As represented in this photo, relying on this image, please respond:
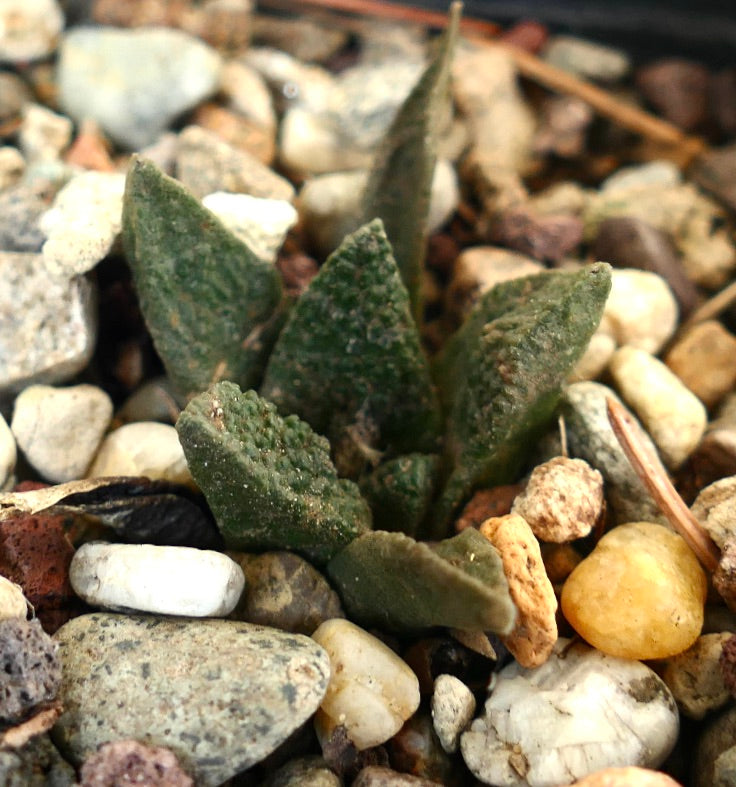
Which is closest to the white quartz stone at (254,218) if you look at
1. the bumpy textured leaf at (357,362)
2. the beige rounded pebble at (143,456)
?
the bumpy textured leaf at (357,362)

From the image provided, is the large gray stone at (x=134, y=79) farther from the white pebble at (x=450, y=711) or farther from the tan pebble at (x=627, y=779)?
the tan pebble at (x=627, y=779)

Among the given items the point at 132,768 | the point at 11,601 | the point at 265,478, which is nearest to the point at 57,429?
the point at 11,601

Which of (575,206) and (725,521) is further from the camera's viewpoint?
(575,206)

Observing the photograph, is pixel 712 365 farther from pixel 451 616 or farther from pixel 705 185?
pixel 451 616

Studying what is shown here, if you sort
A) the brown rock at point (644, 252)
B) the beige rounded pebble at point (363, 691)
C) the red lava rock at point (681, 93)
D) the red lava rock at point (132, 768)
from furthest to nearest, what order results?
the red lava rock at point (681, 93) < the brown rock at point (644, 252) < the beige rounded pebble at point (363, 691) < the red lava rock at point (132, 768)

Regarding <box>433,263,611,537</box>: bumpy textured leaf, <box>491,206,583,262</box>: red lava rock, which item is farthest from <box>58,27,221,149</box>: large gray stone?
<box>433,263,611,537</box>: bumpy textured leaf

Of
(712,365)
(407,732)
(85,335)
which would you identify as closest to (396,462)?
(407,732)
